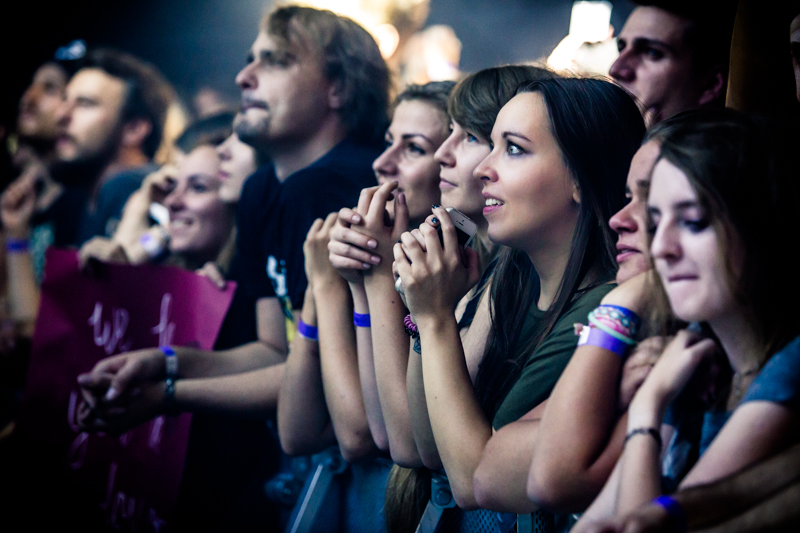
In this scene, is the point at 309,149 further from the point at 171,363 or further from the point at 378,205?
the point at 171,363

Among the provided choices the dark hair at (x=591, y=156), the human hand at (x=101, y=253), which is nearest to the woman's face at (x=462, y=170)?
the dark hair at (x=591, y=156)

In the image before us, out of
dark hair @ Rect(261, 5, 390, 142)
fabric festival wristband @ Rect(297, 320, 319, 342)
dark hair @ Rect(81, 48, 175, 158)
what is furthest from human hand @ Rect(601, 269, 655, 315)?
dark hair @ Rect(81, 48, 175, 158)

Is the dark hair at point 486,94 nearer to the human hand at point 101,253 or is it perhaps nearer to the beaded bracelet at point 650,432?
the beaded bracelet at point 650,432

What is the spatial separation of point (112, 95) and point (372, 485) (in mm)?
2595

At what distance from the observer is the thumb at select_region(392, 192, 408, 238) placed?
1545 millimetres

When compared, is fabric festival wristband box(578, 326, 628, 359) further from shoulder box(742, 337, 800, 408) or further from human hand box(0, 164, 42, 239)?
human hand box(0, 164, 42, 239)

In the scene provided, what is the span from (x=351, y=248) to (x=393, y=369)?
0.28 meters

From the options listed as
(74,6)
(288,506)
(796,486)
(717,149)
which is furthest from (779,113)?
(74,6)

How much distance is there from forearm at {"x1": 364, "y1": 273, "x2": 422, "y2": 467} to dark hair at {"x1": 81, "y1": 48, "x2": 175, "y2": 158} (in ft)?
8.02

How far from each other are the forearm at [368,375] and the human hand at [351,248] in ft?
0.19

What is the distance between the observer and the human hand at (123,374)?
2105 mm

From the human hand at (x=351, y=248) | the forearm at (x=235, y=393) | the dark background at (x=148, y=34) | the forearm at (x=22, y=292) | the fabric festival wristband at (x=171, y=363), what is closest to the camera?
the human hand at (x=351, y=248)

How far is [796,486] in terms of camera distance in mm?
750

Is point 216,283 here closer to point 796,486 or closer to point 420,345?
point 420,345
